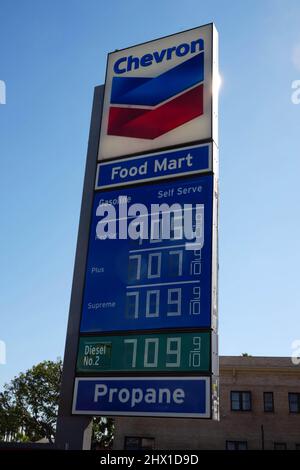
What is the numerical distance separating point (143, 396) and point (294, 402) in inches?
1149

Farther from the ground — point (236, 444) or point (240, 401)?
point (240, 401)

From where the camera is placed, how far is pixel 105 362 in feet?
35.6

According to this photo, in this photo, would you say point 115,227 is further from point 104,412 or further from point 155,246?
point 104,412

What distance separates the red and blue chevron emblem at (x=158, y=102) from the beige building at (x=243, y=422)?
2645 cm

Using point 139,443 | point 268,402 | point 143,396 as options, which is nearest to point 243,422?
point 268,402

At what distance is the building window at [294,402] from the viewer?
3549 cm

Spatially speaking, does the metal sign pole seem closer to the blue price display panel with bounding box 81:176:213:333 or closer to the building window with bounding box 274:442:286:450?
the blue price display panel with bounding box 81:176:213:333

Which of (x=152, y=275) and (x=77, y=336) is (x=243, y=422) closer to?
(x=77, y=336)

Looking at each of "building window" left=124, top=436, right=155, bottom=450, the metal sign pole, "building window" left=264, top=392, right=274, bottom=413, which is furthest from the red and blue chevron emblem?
"building window" left=264, top=392, right=274, bottom=413

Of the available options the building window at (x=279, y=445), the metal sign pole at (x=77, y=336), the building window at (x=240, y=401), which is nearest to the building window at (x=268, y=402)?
the building window at (x=240, y=401)

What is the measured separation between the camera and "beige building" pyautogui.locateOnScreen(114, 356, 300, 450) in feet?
114

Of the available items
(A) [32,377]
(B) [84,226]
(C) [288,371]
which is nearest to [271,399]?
(C) [288,371]

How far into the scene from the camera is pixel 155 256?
37.3ft

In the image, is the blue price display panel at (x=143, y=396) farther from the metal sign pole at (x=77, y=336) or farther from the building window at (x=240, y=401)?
the building window at (x=240, y=401)
